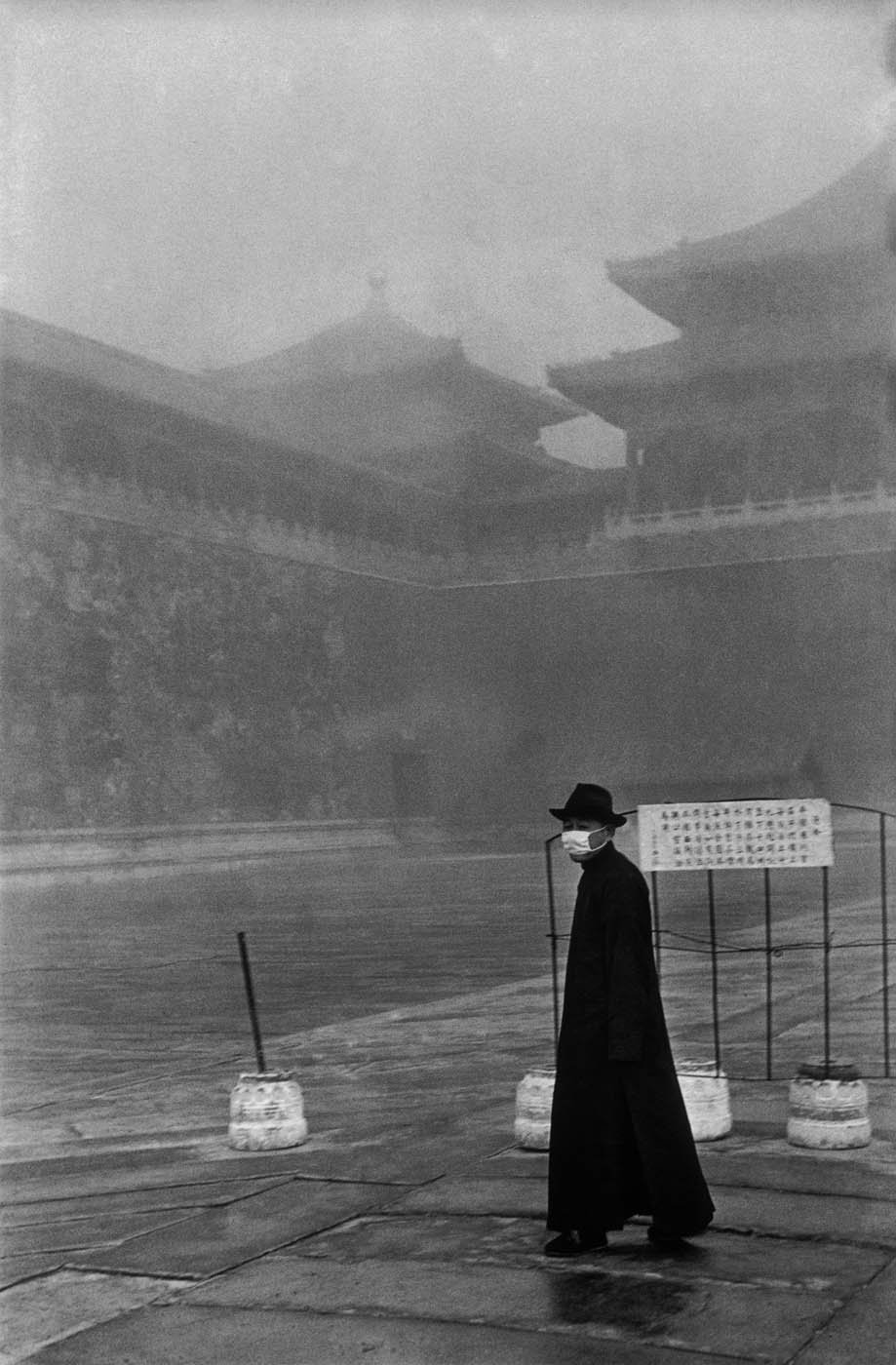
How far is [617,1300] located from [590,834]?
0.81m

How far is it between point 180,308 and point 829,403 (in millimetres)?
8417

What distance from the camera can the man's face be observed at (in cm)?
298

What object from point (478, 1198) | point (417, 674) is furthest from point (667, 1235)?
point (417, 674)

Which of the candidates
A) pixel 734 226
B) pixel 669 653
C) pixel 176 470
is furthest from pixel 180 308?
pixel 734 226

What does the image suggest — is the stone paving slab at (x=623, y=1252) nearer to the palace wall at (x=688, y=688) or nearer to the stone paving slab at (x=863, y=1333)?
the stone paving slab at (x=863, y=1333)

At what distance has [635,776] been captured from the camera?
1928cm

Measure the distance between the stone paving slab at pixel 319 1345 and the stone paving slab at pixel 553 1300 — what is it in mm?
44

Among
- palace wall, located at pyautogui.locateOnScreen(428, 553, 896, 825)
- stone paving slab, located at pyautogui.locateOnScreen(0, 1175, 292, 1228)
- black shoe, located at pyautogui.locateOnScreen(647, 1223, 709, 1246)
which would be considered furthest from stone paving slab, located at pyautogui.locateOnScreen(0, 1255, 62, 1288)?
palace wall, located at pyautogui.locateOnScreen(428, 553, 896, 825)

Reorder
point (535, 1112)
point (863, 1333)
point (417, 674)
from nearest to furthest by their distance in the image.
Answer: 1. point (863, 1333)
2. point (535, 1112)
3. point (417, 674)

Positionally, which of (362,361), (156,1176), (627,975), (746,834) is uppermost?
(362,361)

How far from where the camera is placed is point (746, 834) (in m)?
3.94

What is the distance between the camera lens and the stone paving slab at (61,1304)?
2.56m

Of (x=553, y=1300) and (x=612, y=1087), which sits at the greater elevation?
(x=612, y=1087)

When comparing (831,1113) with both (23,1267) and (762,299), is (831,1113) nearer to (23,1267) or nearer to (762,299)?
(23,1267)
